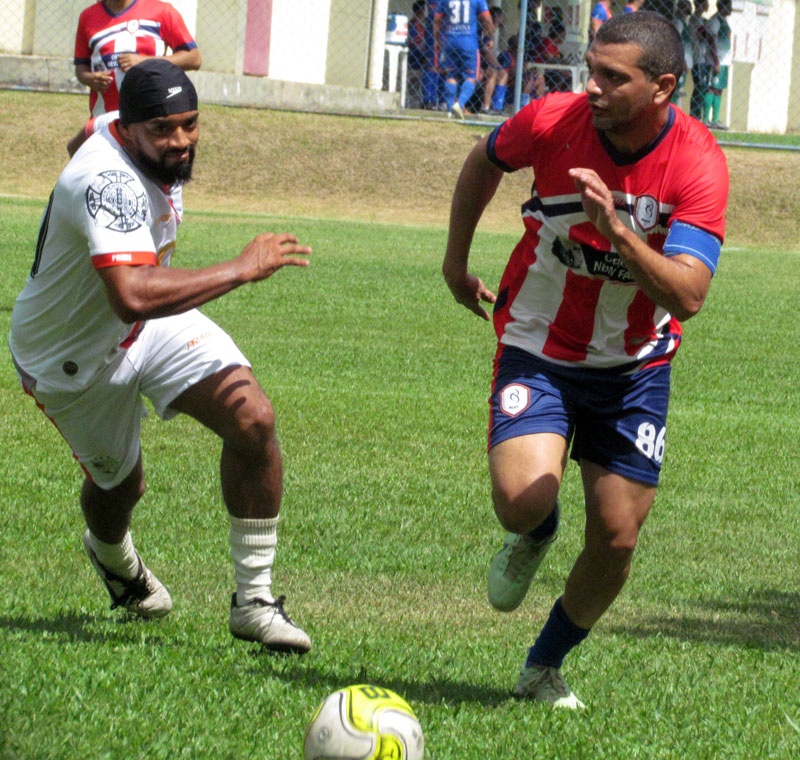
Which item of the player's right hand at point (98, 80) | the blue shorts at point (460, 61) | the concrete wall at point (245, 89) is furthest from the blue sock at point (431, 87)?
the player's right hand at point (98, 80)

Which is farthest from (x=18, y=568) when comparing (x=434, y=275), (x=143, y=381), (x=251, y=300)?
(x=434, y=275)

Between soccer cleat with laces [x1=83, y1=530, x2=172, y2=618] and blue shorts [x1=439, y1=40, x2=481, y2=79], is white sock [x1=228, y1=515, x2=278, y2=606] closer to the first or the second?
soccer cleat with laces [x1=83, y1=530, x2=172, y2=618]

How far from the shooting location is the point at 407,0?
28.6 m

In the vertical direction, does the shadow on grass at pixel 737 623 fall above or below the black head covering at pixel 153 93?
below

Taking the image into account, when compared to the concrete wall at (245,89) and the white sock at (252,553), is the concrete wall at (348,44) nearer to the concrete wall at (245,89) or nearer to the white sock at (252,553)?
the concrete wall at (245,89)

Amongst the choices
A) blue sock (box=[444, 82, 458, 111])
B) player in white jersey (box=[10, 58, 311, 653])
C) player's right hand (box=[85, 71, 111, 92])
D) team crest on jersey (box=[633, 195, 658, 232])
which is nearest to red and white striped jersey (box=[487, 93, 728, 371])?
team crest on jersey (box=[633, 195, 658, 232])

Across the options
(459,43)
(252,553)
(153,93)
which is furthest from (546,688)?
(459,43)

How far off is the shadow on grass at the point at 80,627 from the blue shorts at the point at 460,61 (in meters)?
20.3

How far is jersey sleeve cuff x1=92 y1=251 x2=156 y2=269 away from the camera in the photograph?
4.35 m

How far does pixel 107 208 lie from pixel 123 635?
1.51 meters

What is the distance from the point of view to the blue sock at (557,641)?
4.52m

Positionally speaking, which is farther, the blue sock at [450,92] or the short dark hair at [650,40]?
the blue sock at [450,92]

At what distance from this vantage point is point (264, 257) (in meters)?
4.33

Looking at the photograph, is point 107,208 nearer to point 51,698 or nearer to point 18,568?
point 51,698
